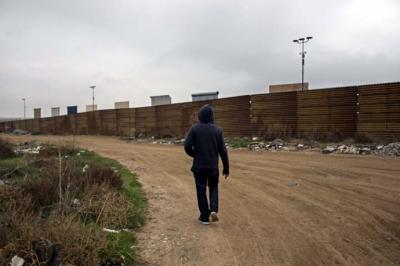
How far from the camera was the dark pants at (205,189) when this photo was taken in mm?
6109

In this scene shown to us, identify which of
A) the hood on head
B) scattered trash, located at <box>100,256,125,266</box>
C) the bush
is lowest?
scattered trash, located at <box>100,256,125,266</box>

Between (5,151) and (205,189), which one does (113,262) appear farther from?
(5,151)

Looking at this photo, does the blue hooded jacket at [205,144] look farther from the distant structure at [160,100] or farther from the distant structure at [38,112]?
the distant structure at [38,112]

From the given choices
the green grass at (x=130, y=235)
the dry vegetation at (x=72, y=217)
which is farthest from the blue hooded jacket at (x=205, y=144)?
the dry vegetation at (x=72, y=217)

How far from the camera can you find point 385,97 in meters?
16.0

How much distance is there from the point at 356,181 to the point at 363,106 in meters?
8.44

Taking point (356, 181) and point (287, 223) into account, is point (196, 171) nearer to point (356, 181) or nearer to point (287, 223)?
point (287, 223)

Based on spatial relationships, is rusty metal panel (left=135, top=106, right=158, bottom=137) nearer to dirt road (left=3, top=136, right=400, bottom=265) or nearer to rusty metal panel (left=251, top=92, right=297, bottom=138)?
rusty metal panel (left=251, top=92, right=297, bottom=138)

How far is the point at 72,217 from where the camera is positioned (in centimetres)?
477

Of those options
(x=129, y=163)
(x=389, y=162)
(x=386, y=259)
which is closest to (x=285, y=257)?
(x=386, y=259)

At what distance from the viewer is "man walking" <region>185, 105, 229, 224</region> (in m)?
6.10

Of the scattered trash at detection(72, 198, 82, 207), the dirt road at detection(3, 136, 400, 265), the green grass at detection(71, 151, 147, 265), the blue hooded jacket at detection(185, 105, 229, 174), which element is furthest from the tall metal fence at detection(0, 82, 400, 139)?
the scattered trash at detection(72, 198, 82, 207)

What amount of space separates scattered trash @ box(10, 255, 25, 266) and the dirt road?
1447 millimetres

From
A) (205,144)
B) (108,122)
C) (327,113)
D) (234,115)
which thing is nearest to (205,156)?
(205,144)
